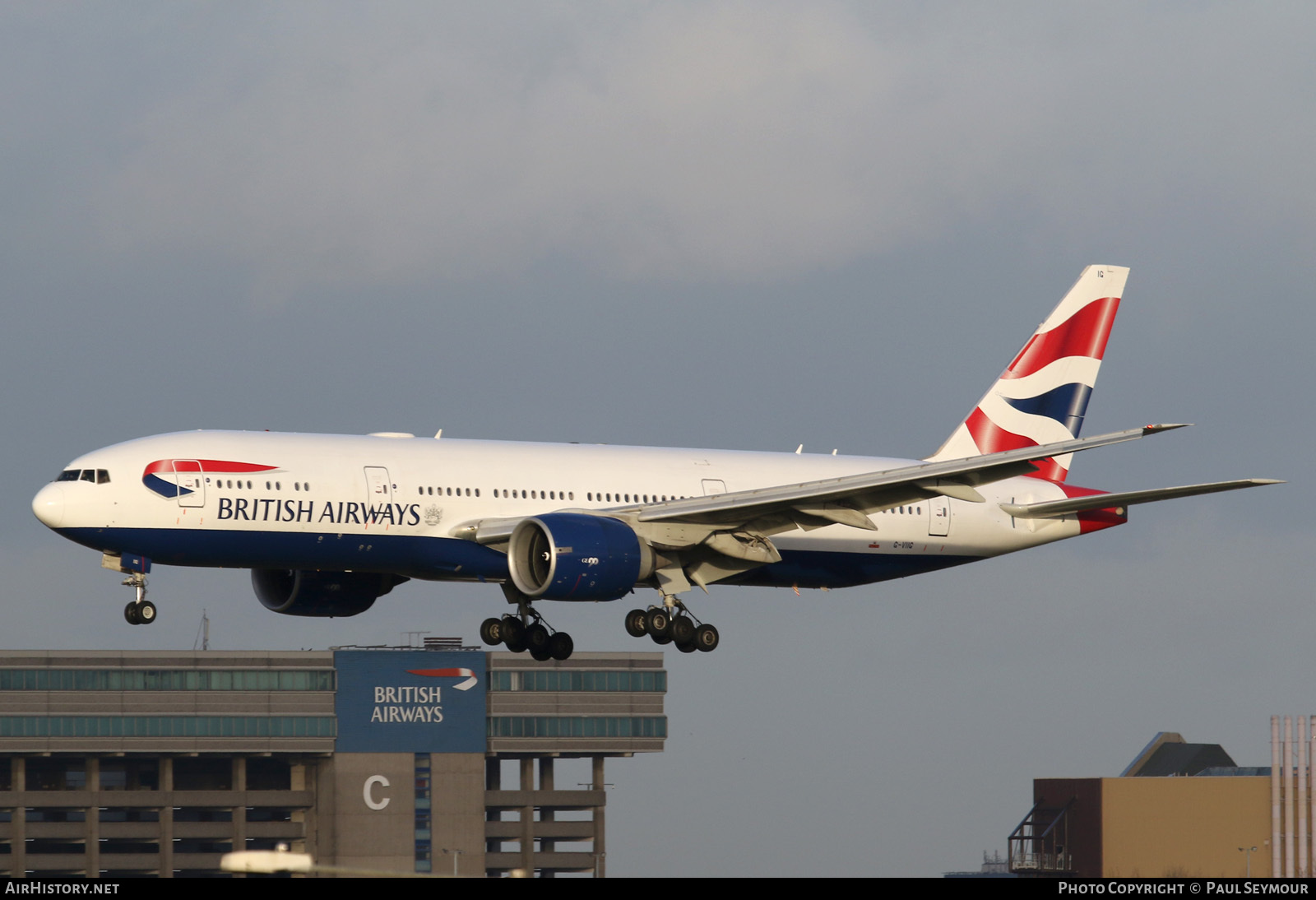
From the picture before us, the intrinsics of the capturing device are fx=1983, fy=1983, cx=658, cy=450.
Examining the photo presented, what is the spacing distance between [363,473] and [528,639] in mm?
7477

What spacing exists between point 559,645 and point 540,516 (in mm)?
5495

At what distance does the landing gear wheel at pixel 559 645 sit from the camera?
5394 centimetres

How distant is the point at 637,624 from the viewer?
5278cm

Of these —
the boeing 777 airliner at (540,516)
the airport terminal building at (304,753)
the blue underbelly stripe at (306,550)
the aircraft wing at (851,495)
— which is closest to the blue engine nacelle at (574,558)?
the boeing 777 airliner at (540,516)

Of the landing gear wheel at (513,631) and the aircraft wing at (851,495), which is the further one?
the landing gear wheel at (513,631)

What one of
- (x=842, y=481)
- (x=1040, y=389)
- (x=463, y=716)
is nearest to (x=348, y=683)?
(x=463, y=716)

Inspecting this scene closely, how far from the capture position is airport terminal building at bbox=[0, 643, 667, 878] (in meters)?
151

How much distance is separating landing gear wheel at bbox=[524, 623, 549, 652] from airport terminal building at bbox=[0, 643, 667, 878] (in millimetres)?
99504

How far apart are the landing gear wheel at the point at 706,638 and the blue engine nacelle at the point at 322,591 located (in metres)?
8.39

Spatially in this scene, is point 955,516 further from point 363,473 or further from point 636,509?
point 363,473

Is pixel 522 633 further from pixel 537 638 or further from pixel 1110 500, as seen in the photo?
pixel 1110 500

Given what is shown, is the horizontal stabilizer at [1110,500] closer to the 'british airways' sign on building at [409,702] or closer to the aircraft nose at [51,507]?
the aircraft nose at [51,507]

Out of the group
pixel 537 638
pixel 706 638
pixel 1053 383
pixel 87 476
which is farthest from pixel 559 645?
pixel 1053 383

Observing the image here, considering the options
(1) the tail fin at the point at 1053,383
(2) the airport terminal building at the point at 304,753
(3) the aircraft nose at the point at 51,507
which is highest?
(1) the tail fin at the point at 1053,383
